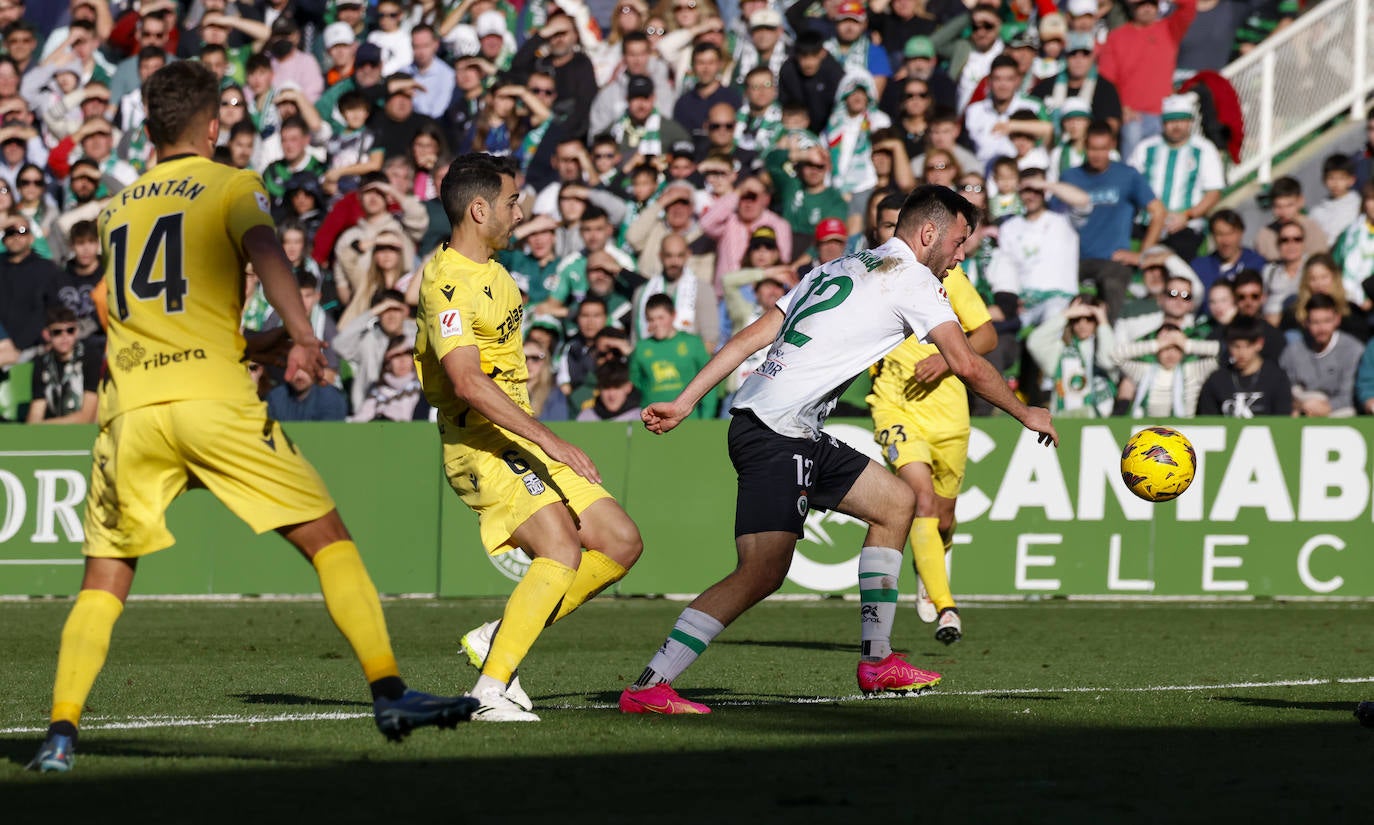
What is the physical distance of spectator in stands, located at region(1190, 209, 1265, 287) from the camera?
18094mm

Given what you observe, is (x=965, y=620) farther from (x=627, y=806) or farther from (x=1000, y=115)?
(x=627, y=806)

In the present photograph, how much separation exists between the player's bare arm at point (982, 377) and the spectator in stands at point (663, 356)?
910 cm

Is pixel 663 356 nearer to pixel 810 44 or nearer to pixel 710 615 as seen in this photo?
pixel 810 44

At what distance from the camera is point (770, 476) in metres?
8.41

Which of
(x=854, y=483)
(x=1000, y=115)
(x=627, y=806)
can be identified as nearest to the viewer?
(x=627, y=806)

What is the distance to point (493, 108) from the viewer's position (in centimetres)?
2158

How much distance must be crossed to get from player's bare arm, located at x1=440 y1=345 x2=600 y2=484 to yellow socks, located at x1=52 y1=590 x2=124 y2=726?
160cm

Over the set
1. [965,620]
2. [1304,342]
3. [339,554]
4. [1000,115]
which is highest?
[1000,115]

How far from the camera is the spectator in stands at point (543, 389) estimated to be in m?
17.9

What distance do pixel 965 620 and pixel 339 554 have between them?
8.60m

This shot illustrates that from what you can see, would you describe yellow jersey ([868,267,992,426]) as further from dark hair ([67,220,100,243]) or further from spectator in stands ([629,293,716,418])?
dark hair ([67,220,100,243])

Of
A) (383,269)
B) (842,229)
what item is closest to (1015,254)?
(842,229)

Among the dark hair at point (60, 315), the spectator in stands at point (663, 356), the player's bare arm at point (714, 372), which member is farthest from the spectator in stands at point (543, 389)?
the player's bare arm at point (714, 372)

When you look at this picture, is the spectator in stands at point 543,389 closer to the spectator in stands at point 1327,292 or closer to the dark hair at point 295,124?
the dark hair at point 295,124
